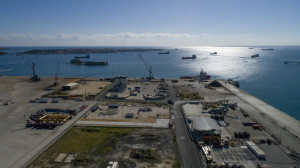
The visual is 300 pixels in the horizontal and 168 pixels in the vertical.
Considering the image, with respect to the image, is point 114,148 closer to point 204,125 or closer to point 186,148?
point 186,148

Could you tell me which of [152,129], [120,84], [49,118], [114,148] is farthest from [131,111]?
[120,84]

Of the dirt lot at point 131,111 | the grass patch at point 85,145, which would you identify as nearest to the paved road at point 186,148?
the dirt lot at point 131,111

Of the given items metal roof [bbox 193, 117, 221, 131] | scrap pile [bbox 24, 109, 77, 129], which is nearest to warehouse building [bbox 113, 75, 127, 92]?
scrap pile [bbox 24, 109, 77, 129]

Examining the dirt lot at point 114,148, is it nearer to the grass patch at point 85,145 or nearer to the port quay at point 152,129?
the grass patch at point 85,145

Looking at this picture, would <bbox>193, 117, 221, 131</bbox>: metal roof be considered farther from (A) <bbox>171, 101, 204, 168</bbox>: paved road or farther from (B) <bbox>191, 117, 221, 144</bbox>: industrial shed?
(A) <bbox>171, 101, 204, 168</bbox>: paved road

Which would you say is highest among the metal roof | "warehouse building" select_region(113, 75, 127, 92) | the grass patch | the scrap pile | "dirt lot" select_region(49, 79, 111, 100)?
"warehouse building" select_region(113, 75, 127, 92)

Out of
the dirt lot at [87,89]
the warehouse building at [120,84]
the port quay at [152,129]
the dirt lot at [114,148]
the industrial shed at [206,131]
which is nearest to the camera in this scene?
the dirt lot at [114,148]
